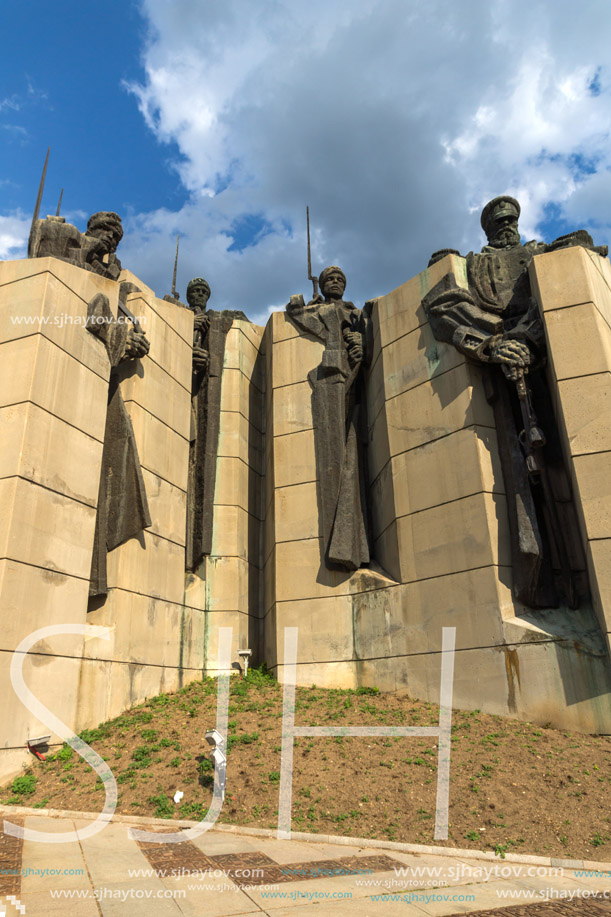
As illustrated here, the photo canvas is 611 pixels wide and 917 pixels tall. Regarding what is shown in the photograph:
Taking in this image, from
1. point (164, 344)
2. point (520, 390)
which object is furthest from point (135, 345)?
point (520, 390)

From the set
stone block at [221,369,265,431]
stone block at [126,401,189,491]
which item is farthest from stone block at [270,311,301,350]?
stone block at [126,401,189,491]

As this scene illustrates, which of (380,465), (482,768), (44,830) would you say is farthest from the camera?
(380,465)

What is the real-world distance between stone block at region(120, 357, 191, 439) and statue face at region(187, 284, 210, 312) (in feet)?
11.7

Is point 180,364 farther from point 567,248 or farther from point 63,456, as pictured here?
point 567,248

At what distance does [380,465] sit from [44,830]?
9.75m

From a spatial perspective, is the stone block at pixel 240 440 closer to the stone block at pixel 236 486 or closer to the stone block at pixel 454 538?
the stone block at pixel 236 486

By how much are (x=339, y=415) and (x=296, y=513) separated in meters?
2.63

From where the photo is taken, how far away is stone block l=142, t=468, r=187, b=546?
13812 millimetres

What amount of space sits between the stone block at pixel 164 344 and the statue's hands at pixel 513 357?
8043 millimetres

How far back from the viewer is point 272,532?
15539 millimetres

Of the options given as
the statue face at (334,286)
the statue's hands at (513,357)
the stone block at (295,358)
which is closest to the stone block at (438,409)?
the statue's hands at (513,357)

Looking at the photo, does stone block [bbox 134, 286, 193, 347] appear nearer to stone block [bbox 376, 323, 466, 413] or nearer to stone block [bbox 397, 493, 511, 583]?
stone block [bbox 376, 323, 466, 413]

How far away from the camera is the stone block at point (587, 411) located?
34.1 ft

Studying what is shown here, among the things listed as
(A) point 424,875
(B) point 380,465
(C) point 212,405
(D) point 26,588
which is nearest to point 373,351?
(B) point 380,465
